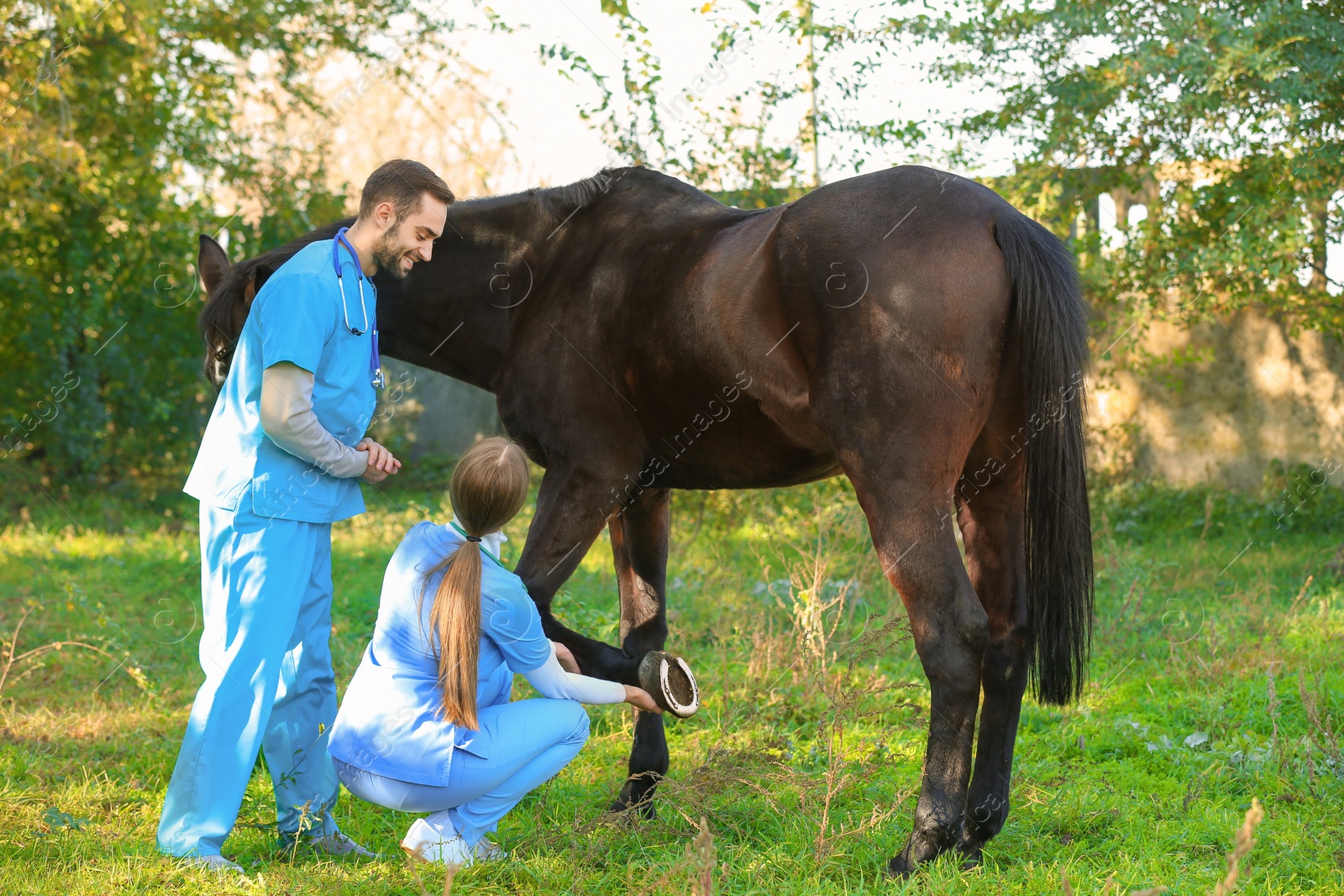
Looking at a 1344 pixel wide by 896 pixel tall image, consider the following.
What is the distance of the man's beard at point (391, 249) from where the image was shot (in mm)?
3072

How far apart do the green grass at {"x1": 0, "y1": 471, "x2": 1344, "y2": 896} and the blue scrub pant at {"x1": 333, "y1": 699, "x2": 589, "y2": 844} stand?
0.17 metres

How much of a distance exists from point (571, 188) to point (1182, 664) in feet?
11.3

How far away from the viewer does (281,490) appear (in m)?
3.02

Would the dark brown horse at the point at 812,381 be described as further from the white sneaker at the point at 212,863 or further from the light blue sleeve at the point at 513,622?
the white sneaker at the point at 212,863

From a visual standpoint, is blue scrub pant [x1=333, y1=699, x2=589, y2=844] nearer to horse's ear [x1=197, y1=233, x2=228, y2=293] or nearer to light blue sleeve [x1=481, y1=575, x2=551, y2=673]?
light blue sleeve [x1=481, y1=575, x2=551, y2=673]

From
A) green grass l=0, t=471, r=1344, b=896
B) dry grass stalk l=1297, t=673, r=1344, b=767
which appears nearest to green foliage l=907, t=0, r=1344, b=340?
green grass l=0, t=471, r=1344, b=896

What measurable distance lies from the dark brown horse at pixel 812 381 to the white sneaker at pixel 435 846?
569 millimetres

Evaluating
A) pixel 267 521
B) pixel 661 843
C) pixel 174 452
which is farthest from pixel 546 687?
pixel 174 452

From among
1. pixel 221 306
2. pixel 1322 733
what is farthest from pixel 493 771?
pixel 1322 733

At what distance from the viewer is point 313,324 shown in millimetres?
2953

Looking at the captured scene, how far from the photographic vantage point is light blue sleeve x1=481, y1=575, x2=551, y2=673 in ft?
9.21

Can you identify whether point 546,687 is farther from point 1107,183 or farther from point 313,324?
point 1107,183

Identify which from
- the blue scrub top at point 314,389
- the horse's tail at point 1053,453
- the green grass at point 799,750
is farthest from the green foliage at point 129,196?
the horse's tail at point 1053,453

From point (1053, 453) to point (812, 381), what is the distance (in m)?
0.73
